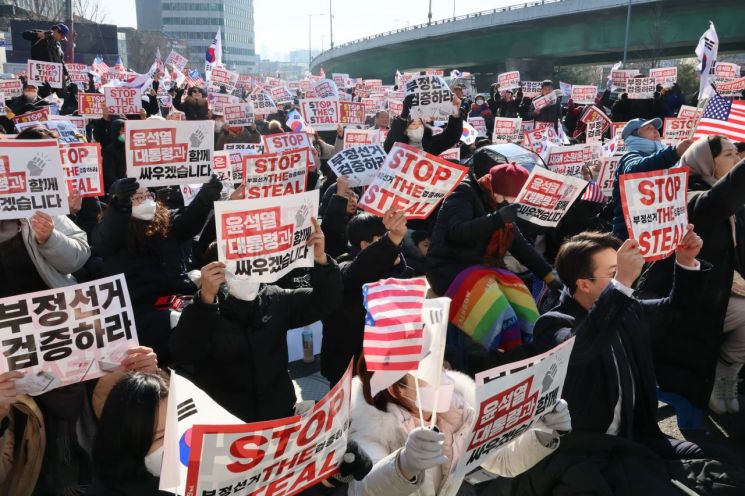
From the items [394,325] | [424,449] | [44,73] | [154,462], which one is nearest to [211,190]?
[394,325]

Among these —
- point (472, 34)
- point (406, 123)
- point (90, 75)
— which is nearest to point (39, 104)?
point (90, 75)

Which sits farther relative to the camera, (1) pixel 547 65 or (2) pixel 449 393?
(1) pixel 547 65

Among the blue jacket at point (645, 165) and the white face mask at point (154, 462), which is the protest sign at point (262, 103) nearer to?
the blue jacket at point (645, 165)

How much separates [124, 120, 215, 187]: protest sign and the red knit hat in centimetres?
211

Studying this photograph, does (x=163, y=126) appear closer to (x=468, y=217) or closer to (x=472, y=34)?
(x=468, y=217)

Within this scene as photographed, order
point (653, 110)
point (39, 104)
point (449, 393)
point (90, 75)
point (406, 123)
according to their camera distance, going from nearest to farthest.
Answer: point (449, 393) < point (406, 123) < point (39, 104) < point (653, 110) < point (90, 75)

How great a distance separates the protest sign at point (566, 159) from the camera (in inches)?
301

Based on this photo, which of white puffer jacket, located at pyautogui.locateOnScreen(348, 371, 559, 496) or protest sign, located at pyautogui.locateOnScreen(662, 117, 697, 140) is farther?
protest sign, located at pyautogui.locateOnScreen(662, 117, 697, 140)

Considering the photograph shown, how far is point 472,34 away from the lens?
159ft

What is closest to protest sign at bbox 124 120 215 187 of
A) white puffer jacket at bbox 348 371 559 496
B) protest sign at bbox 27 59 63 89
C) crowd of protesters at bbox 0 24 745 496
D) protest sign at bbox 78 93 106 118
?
crowd of protesters at bbox 0 24 745 496

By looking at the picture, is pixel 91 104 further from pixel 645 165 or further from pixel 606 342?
pixel 606 342

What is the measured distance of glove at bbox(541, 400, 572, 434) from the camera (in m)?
2.56

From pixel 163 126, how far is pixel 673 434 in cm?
407

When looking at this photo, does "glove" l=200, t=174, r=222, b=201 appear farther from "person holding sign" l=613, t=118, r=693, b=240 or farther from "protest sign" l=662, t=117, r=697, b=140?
"protest sign" l=662, t=117, r=697, b=140
